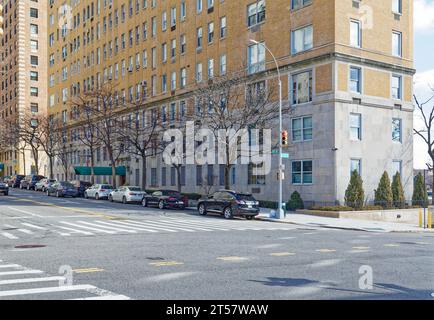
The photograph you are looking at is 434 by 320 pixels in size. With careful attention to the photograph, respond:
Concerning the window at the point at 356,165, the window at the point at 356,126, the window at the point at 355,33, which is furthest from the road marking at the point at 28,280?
the window at the point at 355,33

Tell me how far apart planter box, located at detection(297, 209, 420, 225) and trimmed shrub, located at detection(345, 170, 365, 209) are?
4.26 ft

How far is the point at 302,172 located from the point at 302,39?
10.2 metres

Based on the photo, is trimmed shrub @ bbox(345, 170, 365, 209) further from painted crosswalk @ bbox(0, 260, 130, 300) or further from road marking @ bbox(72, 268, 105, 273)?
painted crosswalk @ bbox(0, 260, 130, 300)

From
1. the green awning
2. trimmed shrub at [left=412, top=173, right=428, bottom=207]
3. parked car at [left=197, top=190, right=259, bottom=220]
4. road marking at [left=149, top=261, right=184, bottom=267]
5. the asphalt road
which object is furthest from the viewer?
the green awning

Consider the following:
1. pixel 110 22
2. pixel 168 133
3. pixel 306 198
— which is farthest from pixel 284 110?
pixel 110 22

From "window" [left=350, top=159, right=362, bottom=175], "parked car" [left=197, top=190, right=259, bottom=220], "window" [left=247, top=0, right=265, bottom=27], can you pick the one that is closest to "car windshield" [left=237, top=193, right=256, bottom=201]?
"parked car" [left=197, top=190, right=259, bottom=220]

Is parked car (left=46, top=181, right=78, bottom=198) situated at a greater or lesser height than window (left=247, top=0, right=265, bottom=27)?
lesser

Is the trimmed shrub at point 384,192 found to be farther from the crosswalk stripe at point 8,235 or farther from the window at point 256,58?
the crosswalk stripe at point 8,235

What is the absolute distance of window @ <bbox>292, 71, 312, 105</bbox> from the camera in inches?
1516

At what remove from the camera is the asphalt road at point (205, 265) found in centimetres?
927

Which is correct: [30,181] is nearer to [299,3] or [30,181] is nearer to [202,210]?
[202,210]
